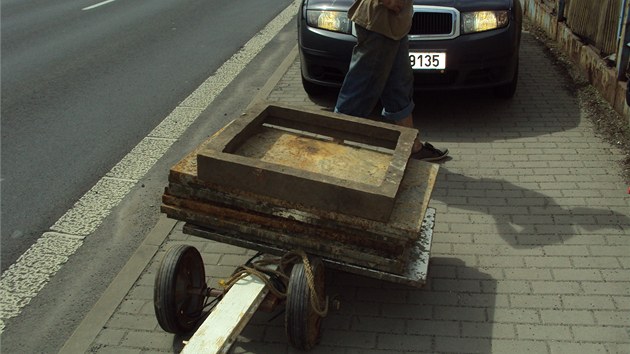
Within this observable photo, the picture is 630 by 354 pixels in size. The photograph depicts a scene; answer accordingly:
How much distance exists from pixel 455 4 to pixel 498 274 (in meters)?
3.15

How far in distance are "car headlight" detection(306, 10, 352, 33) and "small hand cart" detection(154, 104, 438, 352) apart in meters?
2.91

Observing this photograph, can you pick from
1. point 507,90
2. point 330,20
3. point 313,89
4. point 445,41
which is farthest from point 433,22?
point 313,89

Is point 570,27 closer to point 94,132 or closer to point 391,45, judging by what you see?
point 391,45

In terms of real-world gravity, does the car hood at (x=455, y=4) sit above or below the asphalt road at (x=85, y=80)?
above

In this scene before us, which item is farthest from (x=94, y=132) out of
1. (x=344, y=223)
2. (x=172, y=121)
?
(x=344, y=223)

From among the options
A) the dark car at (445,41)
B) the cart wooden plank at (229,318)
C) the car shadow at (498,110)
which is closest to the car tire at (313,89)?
the car shadow at (498,110)

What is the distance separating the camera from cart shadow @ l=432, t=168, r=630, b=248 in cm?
482

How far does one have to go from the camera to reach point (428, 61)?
6.63 m

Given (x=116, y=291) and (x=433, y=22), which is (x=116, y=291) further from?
(x=433, y=22)

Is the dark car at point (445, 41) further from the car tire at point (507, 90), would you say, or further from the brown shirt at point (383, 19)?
the brown shirt at point (383, 19)

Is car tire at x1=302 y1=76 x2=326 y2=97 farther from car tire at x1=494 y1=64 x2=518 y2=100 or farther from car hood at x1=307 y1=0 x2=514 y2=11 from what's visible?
car tire at x1=494 y1=64 x2=518 y2=100

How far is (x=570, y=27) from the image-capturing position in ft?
28.8

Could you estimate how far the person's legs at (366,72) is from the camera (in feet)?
17.5

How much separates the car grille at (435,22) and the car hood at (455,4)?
2.8 inches
